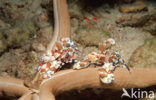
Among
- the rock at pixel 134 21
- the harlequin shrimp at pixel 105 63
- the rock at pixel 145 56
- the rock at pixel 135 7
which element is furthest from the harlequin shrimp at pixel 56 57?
the rock at pixel 135 7

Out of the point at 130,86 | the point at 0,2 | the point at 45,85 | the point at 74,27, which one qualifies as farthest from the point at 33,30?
the point at 130,86

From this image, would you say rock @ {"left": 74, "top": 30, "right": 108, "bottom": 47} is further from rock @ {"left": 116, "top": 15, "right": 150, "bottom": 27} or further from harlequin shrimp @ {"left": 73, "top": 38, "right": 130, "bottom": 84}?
harlequin shrimp @ {"left": 73, "top": 38, "right": 130, "bottom": 84}

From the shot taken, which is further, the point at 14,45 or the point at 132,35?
the point at 14,45

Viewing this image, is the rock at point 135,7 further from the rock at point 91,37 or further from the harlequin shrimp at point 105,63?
the harlequin shrimp at point 105,63

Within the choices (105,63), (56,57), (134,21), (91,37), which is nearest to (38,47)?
(56,57)

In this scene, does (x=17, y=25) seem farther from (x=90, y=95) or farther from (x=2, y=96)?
(x=90, y=95)
